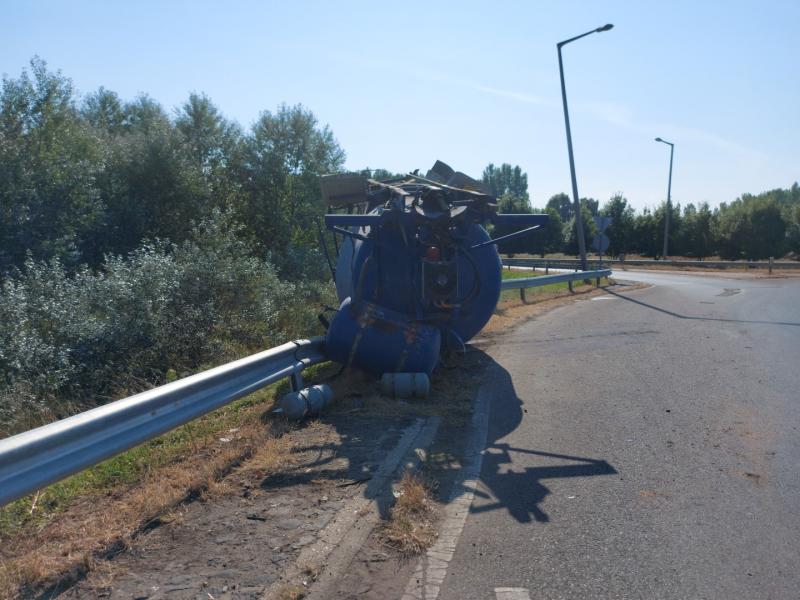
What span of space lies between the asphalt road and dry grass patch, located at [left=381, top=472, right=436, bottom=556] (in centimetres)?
24

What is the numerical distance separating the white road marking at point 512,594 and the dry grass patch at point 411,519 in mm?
600

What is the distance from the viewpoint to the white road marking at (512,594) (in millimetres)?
3650

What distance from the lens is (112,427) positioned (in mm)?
4566

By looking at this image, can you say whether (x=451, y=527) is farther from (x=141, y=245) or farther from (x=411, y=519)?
(x=141, y=245)

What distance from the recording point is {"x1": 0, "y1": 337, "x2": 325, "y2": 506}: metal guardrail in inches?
149

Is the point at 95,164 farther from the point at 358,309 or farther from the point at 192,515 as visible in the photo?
the point at 192,515

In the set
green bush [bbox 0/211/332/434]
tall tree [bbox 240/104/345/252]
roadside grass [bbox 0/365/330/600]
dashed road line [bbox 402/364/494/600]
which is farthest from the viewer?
tall tree [bbox 240/104/345/252]

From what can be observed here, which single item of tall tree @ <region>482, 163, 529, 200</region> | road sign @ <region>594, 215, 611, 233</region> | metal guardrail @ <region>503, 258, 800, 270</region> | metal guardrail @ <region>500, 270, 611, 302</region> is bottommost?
metal guardrail @ <region>503, 258, 800, 270</region>

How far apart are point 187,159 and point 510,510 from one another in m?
17.7

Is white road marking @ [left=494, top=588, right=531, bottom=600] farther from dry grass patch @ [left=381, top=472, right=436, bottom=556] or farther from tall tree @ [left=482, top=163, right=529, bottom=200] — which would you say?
tall tree @ [left=482, top=163, right=529, bottom=200]

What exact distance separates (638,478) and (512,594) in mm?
2028

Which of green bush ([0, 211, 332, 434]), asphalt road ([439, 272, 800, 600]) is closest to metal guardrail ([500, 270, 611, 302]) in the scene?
green bush ([0, 211, 332, 434])

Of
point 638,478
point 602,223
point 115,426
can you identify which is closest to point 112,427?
point 115,426

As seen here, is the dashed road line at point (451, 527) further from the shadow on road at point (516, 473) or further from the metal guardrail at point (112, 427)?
the metal guardrail at point (112, 427)
